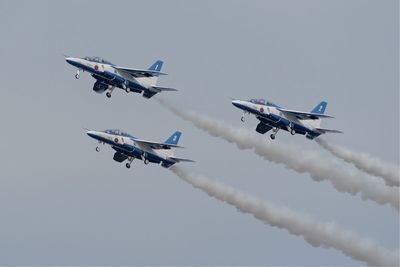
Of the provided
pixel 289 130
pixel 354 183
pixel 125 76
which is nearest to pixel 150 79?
pixel 125 76

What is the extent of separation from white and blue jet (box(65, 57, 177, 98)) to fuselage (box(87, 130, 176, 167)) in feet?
14.1

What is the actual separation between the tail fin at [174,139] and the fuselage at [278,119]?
27.8 ft

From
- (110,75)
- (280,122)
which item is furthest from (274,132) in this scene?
(110,75)

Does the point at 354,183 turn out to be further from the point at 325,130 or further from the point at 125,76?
the point at 125,76

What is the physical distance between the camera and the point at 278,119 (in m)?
106

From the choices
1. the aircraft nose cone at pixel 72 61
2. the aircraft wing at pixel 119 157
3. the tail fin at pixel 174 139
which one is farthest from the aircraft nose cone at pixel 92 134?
the tail fin at pixel 174 139

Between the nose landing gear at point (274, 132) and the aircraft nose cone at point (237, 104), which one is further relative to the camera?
the nose landing gear at point (274, 132)

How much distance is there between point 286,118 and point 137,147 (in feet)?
49.1

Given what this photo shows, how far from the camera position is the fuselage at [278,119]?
105438 mm

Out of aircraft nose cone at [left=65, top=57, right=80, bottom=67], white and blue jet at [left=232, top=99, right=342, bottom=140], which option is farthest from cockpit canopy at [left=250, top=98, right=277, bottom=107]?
aircraft nose cone at [left=65, top=57, right=80, bottom=67]

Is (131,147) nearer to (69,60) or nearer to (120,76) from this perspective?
(120,76)

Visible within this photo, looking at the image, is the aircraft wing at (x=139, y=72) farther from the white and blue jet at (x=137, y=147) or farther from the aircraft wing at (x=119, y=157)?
the aircraft wing at (x=119, y=157)

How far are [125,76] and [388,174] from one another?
1091 inches

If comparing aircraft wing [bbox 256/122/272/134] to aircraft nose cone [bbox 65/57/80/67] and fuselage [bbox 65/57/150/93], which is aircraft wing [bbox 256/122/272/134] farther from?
aircraft nose cone [bbox 65/57/80/67]
